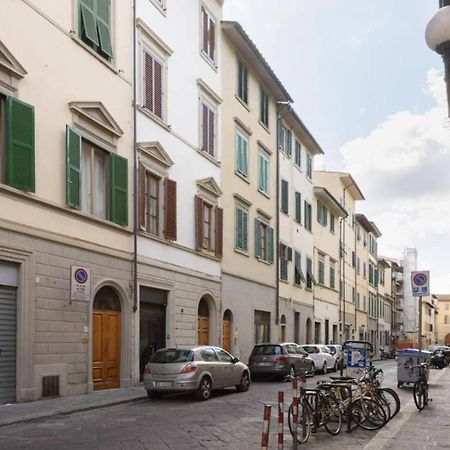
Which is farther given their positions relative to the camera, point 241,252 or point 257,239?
point 257,239

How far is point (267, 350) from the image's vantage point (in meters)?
25.5

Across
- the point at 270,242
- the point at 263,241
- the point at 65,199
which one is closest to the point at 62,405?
the point at 65,199

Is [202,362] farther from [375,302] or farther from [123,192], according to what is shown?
[375,302]

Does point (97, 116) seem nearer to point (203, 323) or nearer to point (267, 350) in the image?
point (203, 323)

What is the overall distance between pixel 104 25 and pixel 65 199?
17.2 feet

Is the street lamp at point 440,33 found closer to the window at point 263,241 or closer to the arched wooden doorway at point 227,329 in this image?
the arched wooden doorway at point 227,329

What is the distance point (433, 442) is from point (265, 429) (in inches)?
179

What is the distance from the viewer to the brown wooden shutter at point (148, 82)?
21328 mm

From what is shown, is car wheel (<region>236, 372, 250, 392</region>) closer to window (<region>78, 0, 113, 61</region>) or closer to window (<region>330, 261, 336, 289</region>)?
window (<region>78, 0, 113, 61</region>)

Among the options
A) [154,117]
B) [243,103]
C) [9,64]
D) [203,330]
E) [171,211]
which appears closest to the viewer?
[9,64]

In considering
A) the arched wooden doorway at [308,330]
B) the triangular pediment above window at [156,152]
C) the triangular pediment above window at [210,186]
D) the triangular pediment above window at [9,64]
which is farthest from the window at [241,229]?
the triangular pediment above window at [9,64]

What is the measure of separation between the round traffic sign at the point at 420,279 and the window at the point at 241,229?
12.1 metres

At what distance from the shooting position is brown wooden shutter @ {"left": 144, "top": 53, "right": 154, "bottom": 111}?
2133 cm

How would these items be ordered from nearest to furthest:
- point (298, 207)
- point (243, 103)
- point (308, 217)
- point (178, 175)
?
point (178, 175)
point (243, 103)
point (298, 207)
point (308, 217)
